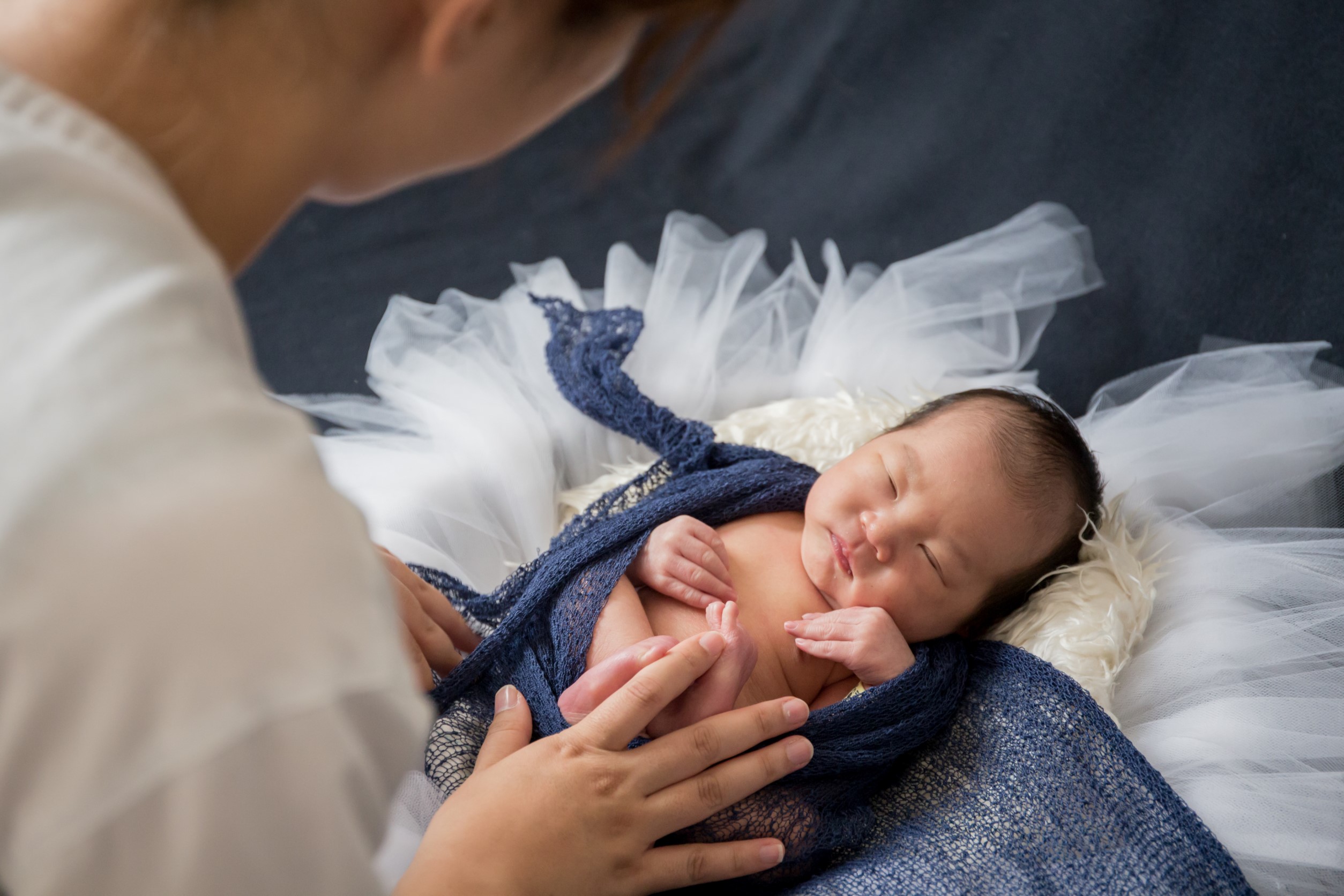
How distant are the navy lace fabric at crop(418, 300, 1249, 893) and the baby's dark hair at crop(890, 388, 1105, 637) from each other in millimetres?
63

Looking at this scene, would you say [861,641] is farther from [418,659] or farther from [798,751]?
[418,659]

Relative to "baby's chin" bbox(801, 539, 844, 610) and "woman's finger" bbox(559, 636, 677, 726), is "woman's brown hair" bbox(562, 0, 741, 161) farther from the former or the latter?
"baby's chin" bbox(801, 539, 844, 610)

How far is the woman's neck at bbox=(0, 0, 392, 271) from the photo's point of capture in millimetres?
465

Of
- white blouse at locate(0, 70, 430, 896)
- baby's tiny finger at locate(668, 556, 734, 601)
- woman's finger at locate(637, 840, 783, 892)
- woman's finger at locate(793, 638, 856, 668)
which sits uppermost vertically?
white blouse at locate(0, 70, 430, 896)

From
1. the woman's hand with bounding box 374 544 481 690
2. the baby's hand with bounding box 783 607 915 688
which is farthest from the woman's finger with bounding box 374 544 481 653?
the baby's hand with bounding box 783 607 915 688

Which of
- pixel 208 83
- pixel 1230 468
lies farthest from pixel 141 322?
pixel 1230 468

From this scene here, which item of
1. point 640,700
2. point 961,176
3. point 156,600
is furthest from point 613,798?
point 961,176

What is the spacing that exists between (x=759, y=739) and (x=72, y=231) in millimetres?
644

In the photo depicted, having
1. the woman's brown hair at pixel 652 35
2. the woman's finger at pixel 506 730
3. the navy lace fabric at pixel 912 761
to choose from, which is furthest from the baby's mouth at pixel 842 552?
the woman's brown hair at pixel 652 35

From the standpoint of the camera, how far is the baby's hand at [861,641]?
994mm

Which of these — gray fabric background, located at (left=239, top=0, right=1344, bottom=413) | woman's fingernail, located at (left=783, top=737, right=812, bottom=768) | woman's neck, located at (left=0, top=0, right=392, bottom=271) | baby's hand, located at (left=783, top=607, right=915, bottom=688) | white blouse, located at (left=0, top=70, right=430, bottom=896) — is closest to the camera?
white blouse, located at (left=0, top=70, right=430, bottom=896)

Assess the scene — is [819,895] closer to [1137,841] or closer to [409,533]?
[1137,841]

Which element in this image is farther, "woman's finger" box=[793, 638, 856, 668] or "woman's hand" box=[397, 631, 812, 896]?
"woman's finger" box=[793, 638, 856, 668]

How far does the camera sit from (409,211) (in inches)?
86.3
